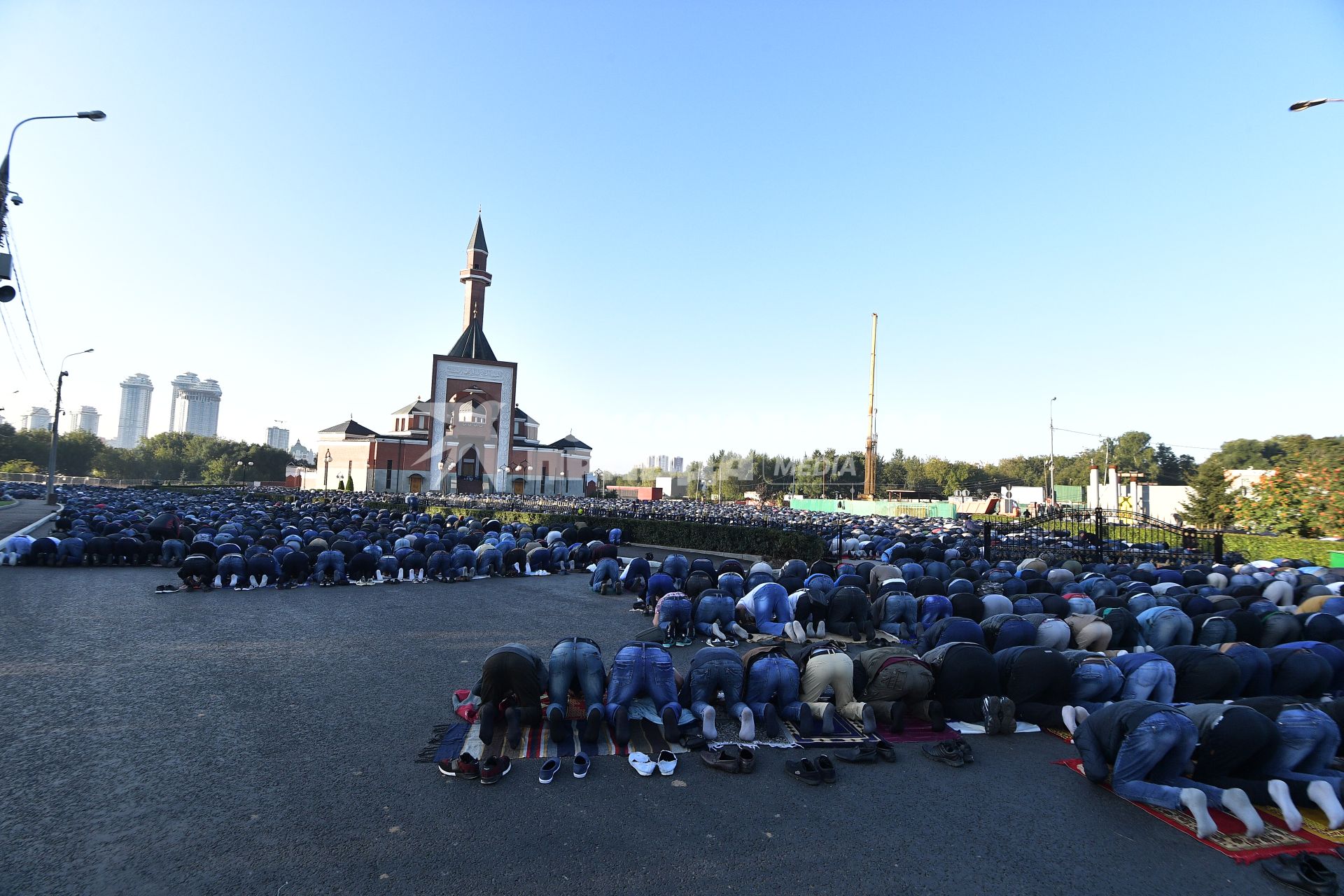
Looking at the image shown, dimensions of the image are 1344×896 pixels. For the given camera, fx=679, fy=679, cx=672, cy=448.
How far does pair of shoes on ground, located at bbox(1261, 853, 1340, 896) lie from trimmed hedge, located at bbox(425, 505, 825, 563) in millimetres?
16780

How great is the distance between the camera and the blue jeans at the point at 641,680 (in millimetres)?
7035

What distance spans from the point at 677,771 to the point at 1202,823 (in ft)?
13.4

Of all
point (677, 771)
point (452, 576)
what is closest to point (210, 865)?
point (677, 771)

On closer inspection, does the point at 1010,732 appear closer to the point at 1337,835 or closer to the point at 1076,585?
the point at 1337,835

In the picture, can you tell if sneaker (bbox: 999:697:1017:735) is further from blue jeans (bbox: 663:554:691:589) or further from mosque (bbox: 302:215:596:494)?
mosque (bbox: 302:215:596:494)

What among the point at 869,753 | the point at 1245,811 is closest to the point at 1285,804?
the point at 1245,811


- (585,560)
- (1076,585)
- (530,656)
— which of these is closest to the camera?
(530,656)

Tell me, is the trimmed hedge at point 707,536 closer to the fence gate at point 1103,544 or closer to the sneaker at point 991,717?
the fence gate at point 1103,544

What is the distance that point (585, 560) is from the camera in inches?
826

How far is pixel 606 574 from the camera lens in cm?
1703

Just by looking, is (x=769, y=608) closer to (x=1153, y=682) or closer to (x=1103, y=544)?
(x=1153, y=682)

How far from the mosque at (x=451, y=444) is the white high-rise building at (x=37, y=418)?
120648 millimetres

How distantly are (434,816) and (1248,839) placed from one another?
619 centimetres

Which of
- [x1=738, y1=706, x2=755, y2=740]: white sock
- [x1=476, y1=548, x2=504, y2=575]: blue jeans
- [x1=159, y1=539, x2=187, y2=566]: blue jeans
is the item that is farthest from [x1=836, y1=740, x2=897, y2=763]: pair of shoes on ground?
[x1=159, y1=539, x2=187, y2=566]: blue jeans
